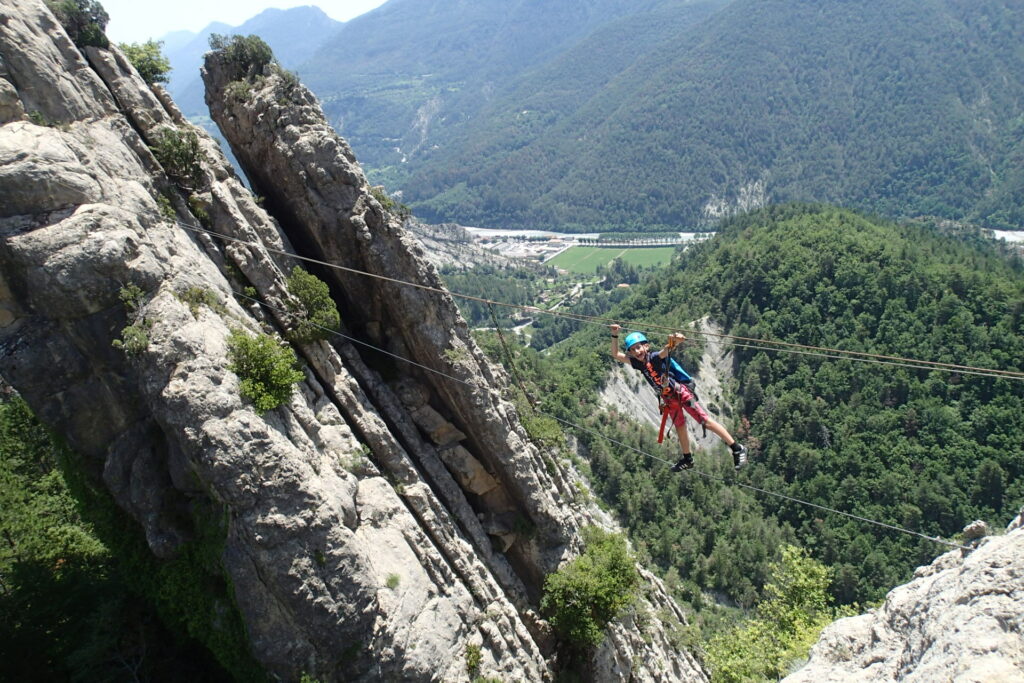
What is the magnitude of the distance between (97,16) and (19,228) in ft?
36.3

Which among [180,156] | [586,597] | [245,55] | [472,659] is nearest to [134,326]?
[180,156]

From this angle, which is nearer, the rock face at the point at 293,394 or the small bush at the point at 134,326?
the rock face at the point at 293,394

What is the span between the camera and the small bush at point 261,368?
15898 mm

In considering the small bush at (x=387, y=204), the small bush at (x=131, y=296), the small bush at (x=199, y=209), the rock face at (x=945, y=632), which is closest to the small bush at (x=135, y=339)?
the small bush at (x=131, y=296)

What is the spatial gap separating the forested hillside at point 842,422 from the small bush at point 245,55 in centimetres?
5754

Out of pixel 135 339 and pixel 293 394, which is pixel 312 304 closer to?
pixel 293 394

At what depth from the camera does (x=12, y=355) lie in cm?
1580

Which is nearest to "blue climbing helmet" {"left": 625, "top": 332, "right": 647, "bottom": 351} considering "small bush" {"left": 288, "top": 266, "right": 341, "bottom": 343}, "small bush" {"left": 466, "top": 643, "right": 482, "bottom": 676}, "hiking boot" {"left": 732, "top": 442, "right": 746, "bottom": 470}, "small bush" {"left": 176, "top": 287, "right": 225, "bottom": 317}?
"hiking boot" {"left": 732, "top": 442, "right": 746, "bottom": 470}

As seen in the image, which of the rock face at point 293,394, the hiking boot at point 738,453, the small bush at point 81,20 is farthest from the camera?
the small bush at point 81,20

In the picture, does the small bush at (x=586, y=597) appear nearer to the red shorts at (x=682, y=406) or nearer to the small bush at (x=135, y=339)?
the red shorts at (x=682, y=406)

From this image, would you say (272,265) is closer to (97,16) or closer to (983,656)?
(97,16)

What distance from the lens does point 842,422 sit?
8081 centimetres

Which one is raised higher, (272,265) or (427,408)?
(272,265)

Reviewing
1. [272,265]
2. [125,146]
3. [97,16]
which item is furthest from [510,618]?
[97,16]
